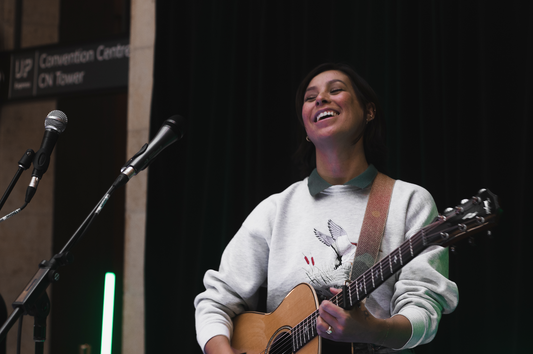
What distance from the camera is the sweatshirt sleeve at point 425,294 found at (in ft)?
4.30

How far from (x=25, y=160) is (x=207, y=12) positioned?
5.65ft

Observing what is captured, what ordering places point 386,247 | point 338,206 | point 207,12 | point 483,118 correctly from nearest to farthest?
point 386,247 → point 338,206 → point 483,118 → point 207,12

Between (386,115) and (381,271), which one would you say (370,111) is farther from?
(381,271)

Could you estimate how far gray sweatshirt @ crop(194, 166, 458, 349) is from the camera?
1.38m

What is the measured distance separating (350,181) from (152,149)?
63cm

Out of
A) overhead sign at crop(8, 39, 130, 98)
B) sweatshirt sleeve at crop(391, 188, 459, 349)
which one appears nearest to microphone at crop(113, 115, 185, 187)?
sweatshirt sleeve at crop(391, 188, 459, 349)

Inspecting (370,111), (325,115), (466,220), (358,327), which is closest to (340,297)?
(358,327)

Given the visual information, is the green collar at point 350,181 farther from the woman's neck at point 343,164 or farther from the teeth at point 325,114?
the teeth at point 325,114

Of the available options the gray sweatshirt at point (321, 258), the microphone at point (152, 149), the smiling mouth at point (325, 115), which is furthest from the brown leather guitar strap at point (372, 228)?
the microphone at point (152, 149)

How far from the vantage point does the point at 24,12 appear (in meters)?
4.24

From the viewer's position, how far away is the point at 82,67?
3238 mm

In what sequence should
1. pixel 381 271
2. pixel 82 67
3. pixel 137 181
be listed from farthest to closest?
pixel 82 67 < pixel 137 181 < pixel 381 271

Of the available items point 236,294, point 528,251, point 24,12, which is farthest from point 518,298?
point 24,12

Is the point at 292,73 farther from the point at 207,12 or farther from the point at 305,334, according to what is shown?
the point at 305,334
